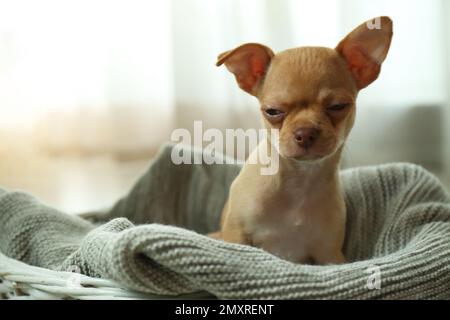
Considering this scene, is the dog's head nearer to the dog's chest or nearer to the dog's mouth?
the dog's mouth

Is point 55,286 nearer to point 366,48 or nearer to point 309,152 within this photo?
point 309,152

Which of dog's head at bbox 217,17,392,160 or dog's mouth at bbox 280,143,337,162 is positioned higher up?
dog's head at bbox 217,17,392,160

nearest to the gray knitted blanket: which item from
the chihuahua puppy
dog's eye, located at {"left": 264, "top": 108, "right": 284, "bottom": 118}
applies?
the chihuahua puppy

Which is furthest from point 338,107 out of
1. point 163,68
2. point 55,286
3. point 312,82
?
point 163,68

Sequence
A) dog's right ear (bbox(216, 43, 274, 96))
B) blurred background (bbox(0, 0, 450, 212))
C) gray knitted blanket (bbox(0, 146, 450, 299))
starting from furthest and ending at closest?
blurred background (bbox(0, 0, 450, 212)), dog's right ear (bbox(216, 43, 274, 96)), gray knitted blanket (bbox(0, 146, 450, 299))

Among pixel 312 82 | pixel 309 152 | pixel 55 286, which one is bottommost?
pixel 55 286

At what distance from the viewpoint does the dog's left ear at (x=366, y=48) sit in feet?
3.76

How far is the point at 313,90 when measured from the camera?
1.11 metres

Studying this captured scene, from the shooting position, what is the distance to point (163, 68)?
194cm

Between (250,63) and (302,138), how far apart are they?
0.79ft

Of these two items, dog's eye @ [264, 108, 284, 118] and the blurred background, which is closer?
dog's eye @ [264, 108, 284, 118]

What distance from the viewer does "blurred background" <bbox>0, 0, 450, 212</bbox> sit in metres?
1.83

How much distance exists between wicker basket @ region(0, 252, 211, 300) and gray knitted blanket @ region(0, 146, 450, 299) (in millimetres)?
21
